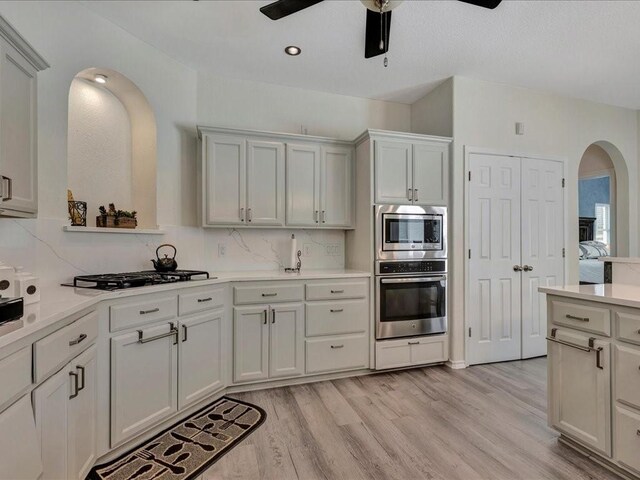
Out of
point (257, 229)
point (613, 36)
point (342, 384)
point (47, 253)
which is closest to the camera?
point (47, 253)

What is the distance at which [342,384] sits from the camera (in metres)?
2.90

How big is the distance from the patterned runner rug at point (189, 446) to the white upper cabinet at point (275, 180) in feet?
5.08

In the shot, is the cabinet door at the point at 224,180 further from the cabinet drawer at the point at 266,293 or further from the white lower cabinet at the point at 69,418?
the white lower cabinet at the point at 69,418

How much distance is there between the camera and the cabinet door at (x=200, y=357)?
227cm

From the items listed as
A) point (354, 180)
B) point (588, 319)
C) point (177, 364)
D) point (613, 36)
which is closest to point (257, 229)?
point (354, 180)

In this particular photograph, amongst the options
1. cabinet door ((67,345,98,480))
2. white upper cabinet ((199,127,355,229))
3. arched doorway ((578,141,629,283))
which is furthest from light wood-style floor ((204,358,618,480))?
arched doorway ((578,141,629,283))

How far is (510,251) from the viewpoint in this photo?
3398 mm

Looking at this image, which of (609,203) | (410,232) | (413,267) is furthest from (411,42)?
(609,203)

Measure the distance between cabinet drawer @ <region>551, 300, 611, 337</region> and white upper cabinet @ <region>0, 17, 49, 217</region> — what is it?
119 inches

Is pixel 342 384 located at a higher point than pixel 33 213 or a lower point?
lower

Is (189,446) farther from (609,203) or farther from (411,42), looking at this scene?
(609,203)

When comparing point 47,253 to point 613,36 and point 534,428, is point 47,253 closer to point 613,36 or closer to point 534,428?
point 534,428

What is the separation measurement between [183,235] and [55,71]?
145cm

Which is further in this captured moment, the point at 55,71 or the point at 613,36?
the point at 613,36
